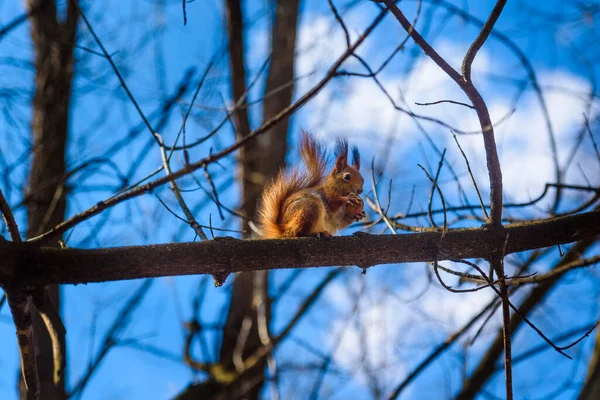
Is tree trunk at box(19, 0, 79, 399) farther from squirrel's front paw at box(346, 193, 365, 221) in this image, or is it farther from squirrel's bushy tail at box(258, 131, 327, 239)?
squirrel's front paw at box(346, 193, 365, 221)

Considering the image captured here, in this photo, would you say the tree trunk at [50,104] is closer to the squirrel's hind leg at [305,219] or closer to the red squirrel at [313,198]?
the red squirrel at [313,198]

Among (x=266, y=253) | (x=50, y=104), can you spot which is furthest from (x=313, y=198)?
(x=50, y=104)

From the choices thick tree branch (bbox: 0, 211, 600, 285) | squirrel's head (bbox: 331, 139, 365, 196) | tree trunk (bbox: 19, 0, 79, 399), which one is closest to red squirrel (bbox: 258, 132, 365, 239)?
squirrel's head (bbox: 331, 139, 365, 196)

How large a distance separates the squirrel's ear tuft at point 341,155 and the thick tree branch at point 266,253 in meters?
0.87

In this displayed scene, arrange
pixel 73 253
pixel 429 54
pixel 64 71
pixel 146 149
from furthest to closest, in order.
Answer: pixel 64 71 → pixel 146 149 → pixel 73 253 → pixel 429 54

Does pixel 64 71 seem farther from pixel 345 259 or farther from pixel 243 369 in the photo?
pixel 345 259

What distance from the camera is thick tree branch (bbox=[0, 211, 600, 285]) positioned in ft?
6.19

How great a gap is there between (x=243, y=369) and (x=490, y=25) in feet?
10.9

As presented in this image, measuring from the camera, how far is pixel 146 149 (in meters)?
3.45

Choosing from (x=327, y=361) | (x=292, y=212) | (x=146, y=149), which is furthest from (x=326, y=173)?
(x=327, y=361)

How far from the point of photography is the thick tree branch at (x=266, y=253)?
189cm

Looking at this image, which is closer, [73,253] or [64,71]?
[73,253]

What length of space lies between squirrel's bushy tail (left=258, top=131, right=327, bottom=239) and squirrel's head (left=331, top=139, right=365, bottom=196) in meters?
0.07

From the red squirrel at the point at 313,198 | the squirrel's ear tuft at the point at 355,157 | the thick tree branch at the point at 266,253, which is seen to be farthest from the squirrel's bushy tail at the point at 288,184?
the thick tree branch at the point at 266,253
